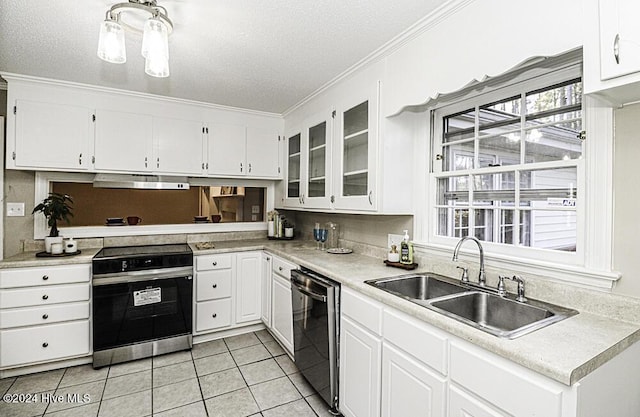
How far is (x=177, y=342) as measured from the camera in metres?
2.90

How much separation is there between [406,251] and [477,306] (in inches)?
25.3

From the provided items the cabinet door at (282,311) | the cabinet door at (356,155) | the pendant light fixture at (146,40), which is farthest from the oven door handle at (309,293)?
the pendant light fixture at (146,40)

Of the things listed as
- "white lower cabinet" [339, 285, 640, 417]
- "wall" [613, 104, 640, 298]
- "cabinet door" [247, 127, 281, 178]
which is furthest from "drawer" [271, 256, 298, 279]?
"wall" [613, 104, 640, 298]

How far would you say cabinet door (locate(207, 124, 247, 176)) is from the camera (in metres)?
3.44

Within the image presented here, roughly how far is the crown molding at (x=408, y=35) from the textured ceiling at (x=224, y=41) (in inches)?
1.3

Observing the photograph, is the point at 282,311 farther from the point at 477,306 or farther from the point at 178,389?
the point at 477,306

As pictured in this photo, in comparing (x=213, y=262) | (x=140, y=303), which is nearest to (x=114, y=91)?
(x=213, y=262)

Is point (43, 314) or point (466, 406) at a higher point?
point (466, 406)

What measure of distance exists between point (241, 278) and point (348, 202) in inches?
57.0

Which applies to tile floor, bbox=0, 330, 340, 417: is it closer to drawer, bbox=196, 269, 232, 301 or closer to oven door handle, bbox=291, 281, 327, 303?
drawer, bbox=196, 269, 232, 301

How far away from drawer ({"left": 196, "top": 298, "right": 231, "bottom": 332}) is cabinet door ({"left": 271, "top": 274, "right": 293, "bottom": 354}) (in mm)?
467

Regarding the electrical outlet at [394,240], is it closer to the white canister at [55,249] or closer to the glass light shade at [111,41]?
the glass light shade at [111,41]

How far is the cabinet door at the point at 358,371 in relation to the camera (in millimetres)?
1700

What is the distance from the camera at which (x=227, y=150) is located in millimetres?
3516
